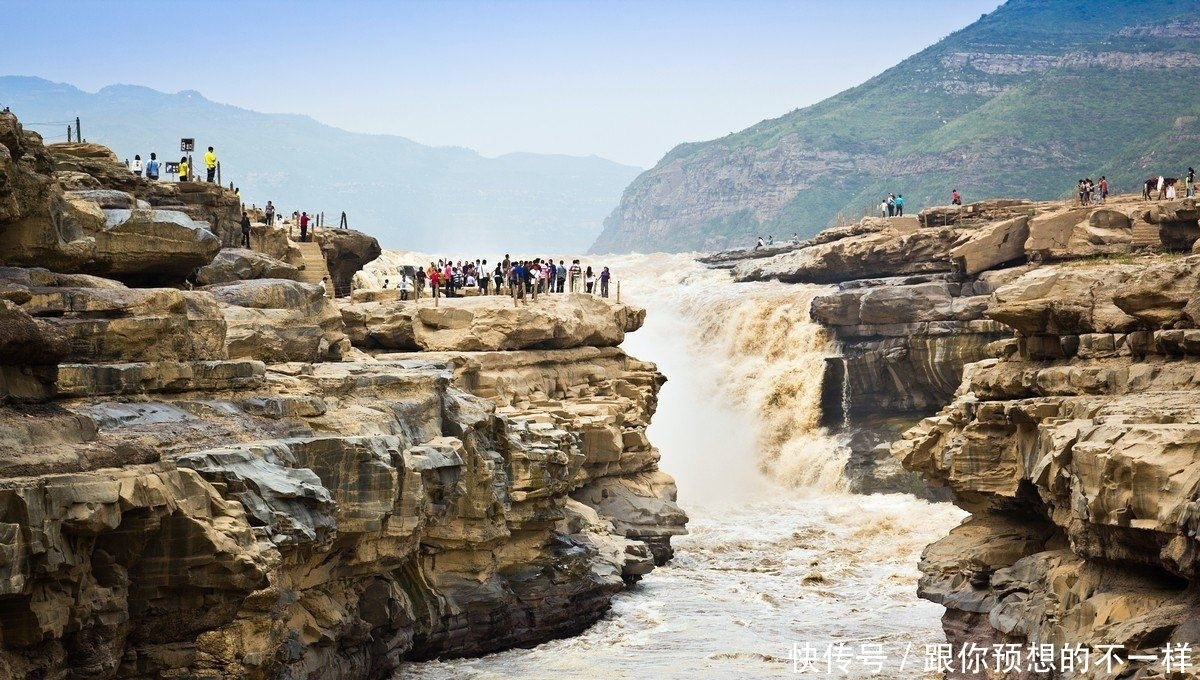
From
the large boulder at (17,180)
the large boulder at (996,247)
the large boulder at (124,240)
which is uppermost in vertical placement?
the large boulder at (17,180)

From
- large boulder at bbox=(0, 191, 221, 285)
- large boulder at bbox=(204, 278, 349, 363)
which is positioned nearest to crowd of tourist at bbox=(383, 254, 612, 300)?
large boulder at bbox=(204, 278, 349, 363)

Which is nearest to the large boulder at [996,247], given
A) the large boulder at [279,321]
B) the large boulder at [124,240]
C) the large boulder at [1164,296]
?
the large boulder at [279,321]

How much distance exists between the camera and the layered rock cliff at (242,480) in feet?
65.4

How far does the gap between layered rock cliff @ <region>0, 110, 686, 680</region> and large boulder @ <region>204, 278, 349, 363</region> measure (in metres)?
0.06

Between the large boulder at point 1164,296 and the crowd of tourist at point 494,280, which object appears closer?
the large boulder at point 1164,296

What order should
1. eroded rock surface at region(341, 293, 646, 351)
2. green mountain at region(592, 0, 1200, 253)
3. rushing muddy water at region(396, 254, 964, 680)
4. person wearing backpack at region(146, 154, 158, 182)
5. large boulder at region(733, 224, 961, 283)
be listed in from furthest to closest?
green mountain at region(592, 0, 1200, 253)
large boulder at region(733, 224, 961, 283)
eroded rock surface at region(341, 293, 646, 351)
person wearing backpack at region(146, 154, 158, 182)
rushing muddy water at region(396, 254, 964, 680)

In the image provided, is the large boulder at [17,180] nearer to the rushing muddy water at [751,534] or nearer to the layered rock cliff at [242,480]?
the layered rock cliff at [242,480]

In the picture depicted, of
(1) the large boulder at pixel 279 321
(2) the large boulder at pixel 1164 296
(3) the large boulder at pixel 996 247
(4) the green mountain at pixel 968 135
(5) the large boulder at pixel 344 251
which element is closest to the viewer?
(2) the large boulder at pixel 1164 296

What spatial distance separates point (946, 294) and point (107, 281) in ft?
127

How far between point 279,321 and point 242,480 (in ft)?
33.3

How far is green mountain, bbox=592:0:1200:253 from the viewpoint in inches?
5010

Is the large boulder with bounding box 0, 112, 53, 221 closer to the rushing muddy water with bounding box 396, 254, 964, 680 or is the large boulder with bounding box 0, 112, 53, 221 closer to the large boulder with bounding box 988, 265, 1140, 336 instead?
the rushing muddy water with bounding box 396, 254, 964, 680

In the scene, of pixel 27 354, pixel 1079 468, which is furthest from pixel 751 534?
pixel 27 354

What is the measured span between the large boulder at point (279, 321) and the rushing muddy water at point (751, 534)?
7102mm
